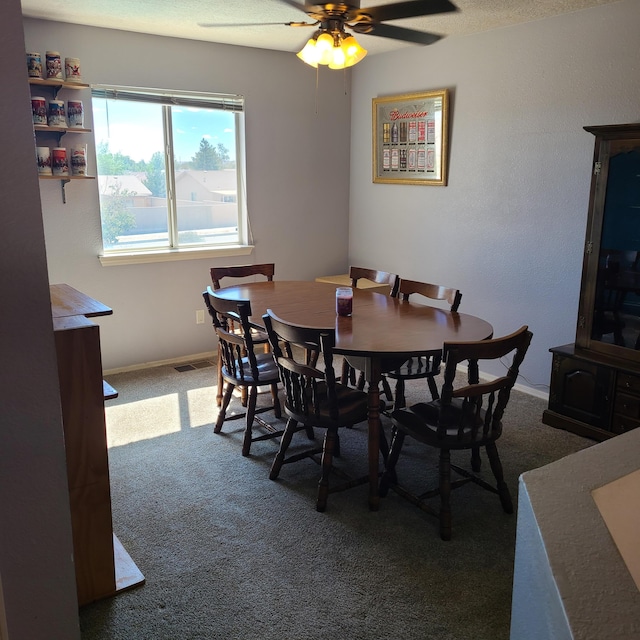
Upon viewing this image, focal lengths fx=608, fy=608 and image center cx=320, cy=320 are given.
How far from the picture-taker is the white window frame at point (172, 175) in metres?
4.23

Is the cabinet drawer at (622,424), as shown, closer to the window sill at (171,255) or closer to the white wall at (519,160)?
the white wall at (519,160)

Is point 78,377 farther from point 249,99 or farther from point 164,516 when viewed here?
point 249,99

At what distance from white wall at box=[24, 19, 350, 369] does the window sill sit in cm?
5

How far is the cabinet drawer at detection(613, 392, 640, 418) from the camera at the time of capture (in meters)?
3.11

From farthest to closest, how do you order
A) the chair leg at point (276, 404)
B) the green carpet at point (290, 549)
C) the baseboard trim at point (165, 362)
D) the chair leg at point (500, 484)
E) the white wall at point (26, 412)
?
the baseboard trim at point (165, 362) → the chair leg at point (276, 404) → the chair leg at point (500, 484) → the green carpet at point (290, 549) → the white wall at point (26, 412)

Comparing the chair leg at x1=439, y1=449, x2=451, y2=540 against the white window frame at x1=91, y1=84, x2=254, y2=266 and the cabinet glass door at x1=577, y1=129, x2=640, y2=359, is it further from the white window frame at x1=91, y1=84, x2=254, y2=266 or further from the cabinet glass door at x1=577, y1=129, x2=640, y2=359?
the white window frame at x1=91, y1=84, x2=254, y2=266

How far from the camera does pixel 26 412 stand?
1.36m

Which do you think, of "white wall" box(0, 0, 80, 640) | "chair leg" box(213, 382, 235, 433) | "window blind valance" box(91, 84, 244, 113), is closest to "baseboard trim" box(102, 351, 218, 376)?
"chair leg" box(213, 382, 235, 433)

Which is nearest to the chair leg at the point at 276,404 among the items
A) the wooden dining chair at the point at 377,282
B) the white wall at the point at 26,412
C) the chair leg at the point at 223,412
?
the chair leg at the point at 223,412

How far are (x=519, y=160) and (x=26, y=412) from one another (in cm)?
353

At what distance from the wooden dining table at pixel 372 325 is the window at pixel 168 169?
3.80 feet

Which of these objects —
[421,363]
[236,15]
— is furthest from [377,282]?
[236,15]

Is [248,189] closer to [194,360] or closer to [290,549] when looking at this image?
[194,360]

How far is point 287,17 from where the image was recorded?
364 cm
